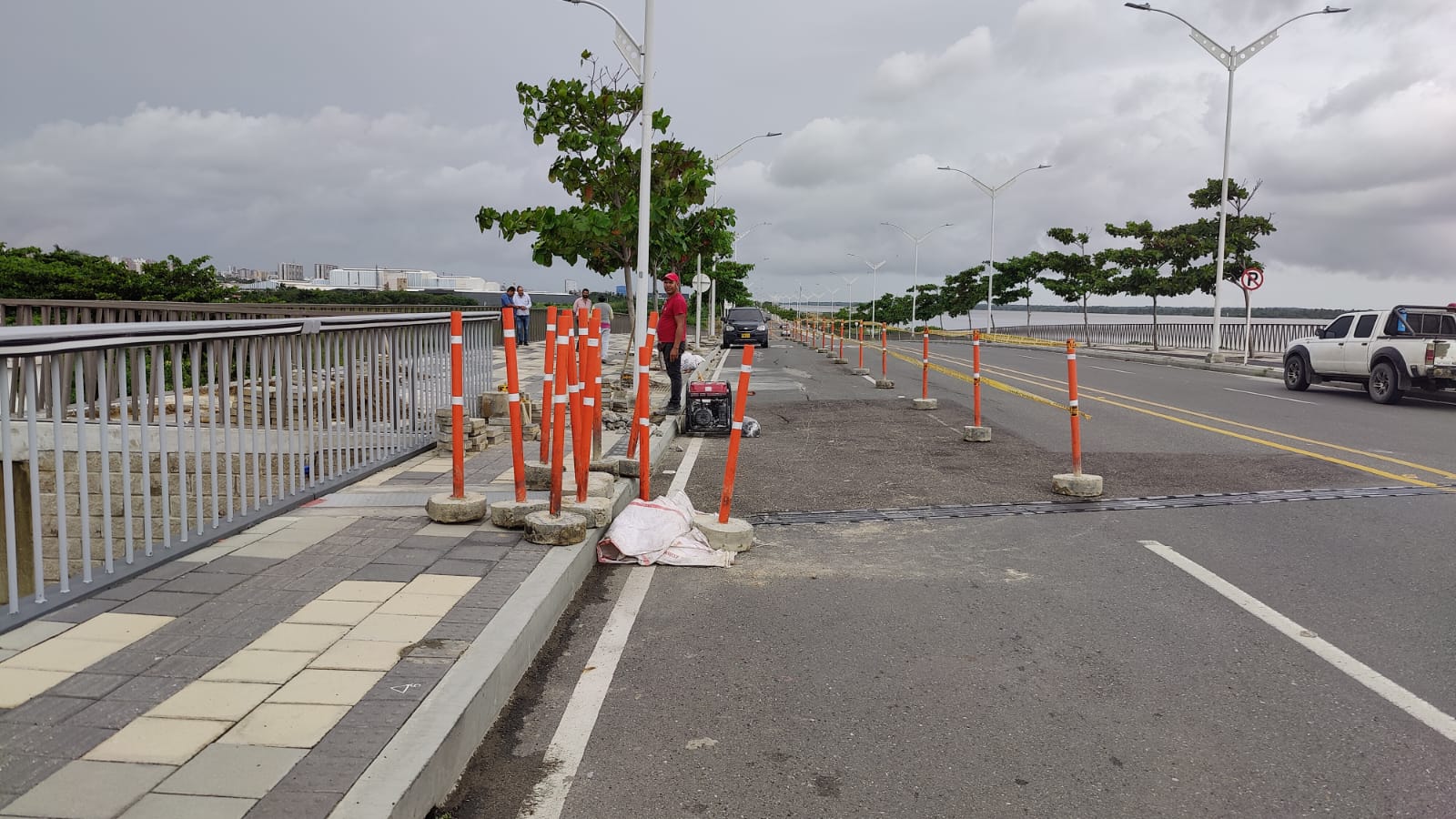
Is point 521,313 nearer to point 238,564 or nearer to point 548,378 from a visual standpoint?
point 548,378

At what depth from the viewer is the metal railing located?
16.2 feet

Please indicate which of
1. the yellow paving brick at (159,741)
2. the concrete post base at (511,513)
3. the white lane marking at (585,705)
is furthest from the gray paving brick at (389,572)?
the yellow paving brick at (159,741)

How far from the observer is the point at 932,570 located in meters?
6.58

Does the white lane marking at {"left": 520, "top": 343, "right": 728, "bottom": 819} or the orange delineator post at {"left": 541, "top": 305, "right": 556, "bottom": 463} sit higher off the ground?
the orange delineator post at {"left": 541, "top": 305, "right": 556, "bottom": 463}

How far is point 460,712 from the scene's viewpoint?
3748 mm

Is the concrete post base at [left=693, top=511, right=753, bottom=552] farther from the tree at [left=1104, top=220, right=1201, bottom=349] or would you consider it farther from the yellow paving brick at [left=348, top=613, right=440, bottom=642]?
the tree at [left=1104, top=220, right=1201, bottom=349]

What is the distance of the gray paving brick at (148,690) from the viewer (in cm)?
384

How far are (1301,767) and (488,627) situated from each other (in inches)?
130

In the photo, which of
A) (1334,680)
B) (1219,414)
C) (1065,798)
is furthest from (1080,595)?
(1219,414)

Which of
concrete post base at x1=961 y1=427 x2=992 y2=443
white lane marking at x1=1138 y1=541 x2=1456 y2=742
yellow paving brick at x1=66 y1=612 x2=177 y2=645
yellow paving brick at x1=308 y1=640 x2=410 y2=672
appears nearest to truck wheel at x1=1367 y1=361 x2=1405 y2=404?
concrete post base at x1=961 y1=427 x2=992 y2=443

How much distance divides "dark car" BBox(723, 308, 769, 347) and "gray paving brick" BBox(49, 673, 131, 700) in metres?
40.0

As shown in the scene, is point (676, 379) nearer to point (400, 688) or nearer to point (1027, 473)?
point (1027, 473)

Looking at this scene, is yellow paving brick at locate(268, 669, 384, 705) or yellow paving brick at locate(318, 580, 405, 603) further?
yellow paving brick at locate(318, 580, 405, 603)

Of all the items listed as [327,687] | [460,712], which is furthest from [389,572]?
[460,712]
